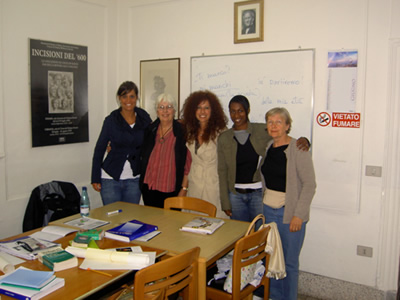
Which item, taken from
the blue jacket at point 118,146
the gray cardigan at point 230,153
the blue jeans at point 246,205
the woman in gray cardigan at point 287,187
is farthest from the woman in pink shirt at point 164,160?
the woman in gray cardigan at point 287,187

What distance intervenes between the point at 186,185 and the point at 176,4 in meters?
1.93

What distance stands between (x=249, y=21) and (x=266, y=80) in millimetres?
571

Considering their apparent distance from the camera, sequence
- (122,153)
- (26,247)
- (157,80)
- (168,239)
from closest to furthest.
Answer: (26,247)
(168,239)
(122,153)
(157,80)

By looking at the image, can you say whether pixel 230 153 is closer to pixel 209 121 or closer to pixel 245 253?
pixel 209 121

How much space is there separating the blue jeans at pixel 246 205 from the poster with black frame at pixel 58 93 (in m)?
1.87

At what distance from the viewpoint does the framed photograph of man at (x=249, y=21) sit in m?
3.39

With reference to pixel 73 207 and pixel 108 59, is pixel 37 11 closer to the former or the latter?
pixel 108 59

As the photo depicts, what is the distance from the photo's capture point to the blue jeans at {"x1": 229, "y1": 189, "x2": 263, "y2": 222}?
9.70ft

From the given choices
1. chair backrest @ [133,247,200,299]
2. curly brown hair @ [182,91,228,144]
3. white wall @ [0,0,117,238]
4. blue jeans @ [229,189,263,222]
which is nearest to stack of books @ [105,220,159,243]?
chair backrest @ [133,247,200,299]

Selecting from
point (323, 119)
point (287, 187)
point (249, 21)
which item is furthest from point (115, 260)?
point (249, 21)

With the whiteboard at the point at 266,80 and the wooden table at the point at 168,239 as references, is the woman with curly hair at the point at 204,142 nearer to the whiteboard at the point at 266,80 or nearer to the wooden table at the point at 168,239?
the wooden table at the point at 168,239

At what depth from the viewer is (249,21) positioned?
11.3 feet

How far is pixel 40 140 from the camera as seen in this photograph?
3.56 m

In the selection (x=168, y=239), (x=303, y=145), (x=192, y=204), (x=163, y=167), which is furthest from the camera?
(x=163, y=167)
